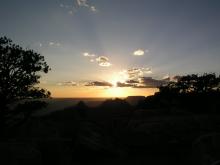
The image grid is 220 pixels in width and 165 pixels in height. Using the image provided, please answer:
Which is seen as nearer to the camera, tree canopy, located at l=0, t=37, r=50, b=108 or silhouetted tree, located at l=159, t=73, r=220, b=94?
tree canopy, located at l=0, t=37, r=50, b=108

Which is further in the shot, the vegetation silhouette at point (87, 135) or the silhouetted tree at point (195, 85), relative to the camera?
the silhouetted tree at point (195, 85)

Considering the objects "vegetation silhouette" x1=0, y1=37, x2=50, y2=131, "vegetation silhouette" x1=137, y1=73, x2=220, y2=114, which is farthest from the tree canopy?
"vegetation silhouette" x1=137, y1=73, x2=220, y2=114

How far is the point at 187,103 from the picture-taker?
54469 millimetres

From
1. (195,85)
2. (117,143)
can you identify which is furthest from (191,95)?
(117,143)

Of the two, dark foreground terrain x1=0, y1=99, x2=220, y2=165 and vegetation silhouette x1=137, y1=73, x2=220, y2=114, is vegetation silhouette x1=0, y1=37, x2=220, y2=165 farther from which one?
vegetation silhouette x1=137, y1=73, x2=220, y2=114

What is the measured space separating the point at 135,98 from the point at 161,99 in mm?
42112

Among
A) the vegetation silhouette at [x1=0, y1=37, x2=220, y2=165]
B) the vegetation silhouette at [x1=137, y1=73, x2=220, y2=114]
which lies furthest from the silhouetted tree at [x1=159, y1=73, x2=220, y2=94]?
the vegetation silhouette at [x1=0, y1=37, x2=220, y2=165]

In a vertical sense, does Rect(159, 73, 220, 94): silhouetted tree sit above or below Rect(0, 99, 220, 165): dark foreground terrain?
above

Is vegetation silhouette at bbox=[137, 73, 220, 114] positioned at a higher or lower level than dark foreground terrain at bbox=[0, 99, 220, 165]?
higher

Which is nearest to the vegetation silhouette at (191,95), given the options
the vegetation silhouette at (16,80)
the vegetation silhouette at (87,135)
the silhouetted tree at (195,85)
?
the silhouetted tree at (195,85)

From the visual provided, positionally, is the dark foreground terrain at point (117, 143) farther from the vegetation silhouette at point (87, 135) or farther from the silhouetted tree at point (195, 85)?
the silhouetted tree at point (195, 85)

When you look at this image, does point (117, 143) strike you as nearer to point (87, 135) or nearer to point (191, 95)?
point (87, 135)

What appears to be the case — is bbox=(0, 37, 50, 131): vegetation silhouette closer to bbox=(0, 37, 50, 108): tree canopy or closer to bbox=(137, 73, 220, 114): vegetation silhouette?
bbox=(0, 37, 50, 108): tree canopy

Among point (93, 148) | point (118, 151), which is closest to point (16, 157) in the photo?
point (93, 148)
